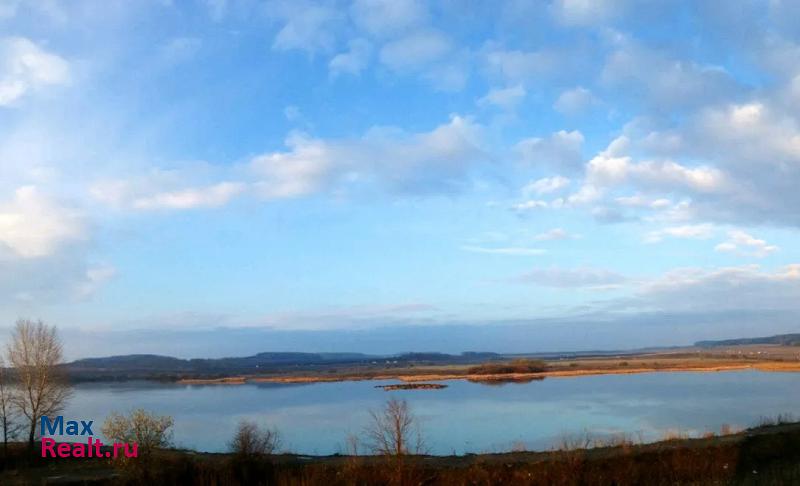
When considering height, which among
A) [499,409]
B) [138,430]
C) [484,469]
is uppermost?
[138,430]

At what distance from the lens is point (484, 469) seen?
1503 cm

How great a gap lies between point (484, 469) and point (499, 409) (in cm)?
2445

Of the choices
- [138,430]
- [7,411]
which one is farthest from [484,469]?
[7,411]

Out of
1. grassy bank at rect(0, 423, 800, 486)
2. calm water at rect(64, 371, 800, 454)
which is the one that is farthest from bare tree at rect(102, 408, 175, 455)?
calm water at rect(64, 371, 800, 454)

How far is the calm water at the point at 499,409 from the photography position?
28.2 metres

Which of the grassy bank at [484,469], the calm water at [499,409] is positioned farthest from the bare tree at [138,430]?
the calm water at [499,409]

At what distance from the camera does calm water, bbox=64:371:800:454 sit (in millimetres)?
28172

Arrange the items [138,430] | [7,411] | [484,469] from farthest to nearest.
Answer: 1. [7,411]
2. [484,469]
3. [138,430]

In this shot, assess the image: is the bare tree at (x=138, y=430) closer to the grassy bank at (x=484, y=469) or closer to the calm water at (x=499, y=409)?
the grassy bank at (x=484, y=469)

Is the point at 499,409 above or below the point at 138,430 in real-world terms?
below

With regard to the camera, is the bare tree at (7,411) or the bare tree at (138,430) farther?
the bare tree at (7,411)

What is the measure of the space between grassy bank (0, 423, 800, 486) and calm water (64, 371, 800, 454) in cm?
724

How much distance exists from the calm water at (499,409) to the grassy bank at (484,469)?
23.8 feet

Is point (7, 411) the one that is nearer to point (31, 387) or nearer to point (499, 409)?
point (31, 387)
